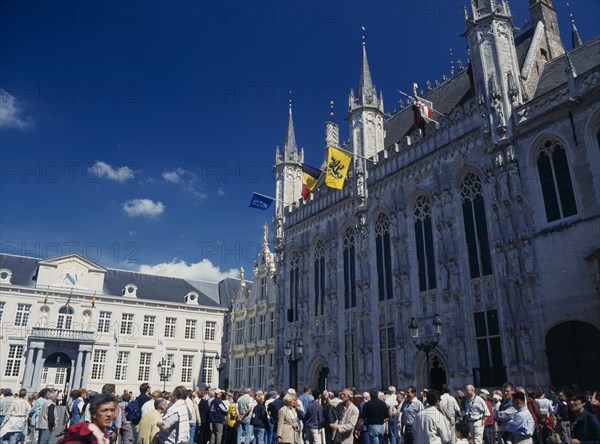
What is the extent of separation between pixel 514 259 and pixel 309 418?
42.3 ft

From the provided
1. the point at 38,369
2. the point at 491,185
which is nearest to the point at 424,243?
the point at 491,185

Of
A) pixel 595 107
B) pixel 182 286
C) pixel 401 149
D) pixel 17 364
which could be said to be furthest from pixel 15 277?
pixel 595 107

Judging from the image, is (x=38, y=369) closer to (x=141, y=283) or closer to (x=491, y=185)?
(x=141, y=283)

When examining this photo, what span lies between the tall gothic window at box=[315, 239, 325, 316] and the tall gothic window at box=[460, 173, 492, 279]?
11864mm

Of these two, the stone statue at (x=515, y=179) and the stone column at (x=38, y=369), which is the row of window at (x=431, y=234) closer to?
the stone statue at (x=515, y=179)

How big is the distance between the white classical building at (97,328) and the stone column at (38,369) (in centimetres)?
8

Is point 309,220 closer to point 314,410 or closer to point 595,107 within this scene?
point 595,107

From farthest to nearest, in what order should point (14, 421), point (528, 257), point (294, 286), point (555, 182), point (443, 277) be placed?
point (294, 286), point (443, 277), point (555, 182), point (528, 257), point (14, 421)

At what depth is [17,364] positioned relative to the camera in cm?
4419

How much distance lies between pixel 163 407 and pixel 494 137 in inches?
744

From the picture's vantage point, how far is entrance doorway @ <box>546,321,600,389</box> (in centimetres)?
1750

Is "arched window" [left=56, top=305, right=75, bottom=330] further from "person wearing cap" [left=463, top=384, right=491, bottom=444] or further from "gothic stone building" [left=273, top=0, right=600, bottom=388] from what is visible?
"person wearing cap" [left=463, top=384, right=491, bottom=444]

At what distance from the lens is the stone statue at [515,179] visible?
68.6 ft

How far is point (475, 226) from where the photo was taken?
22828 mm
